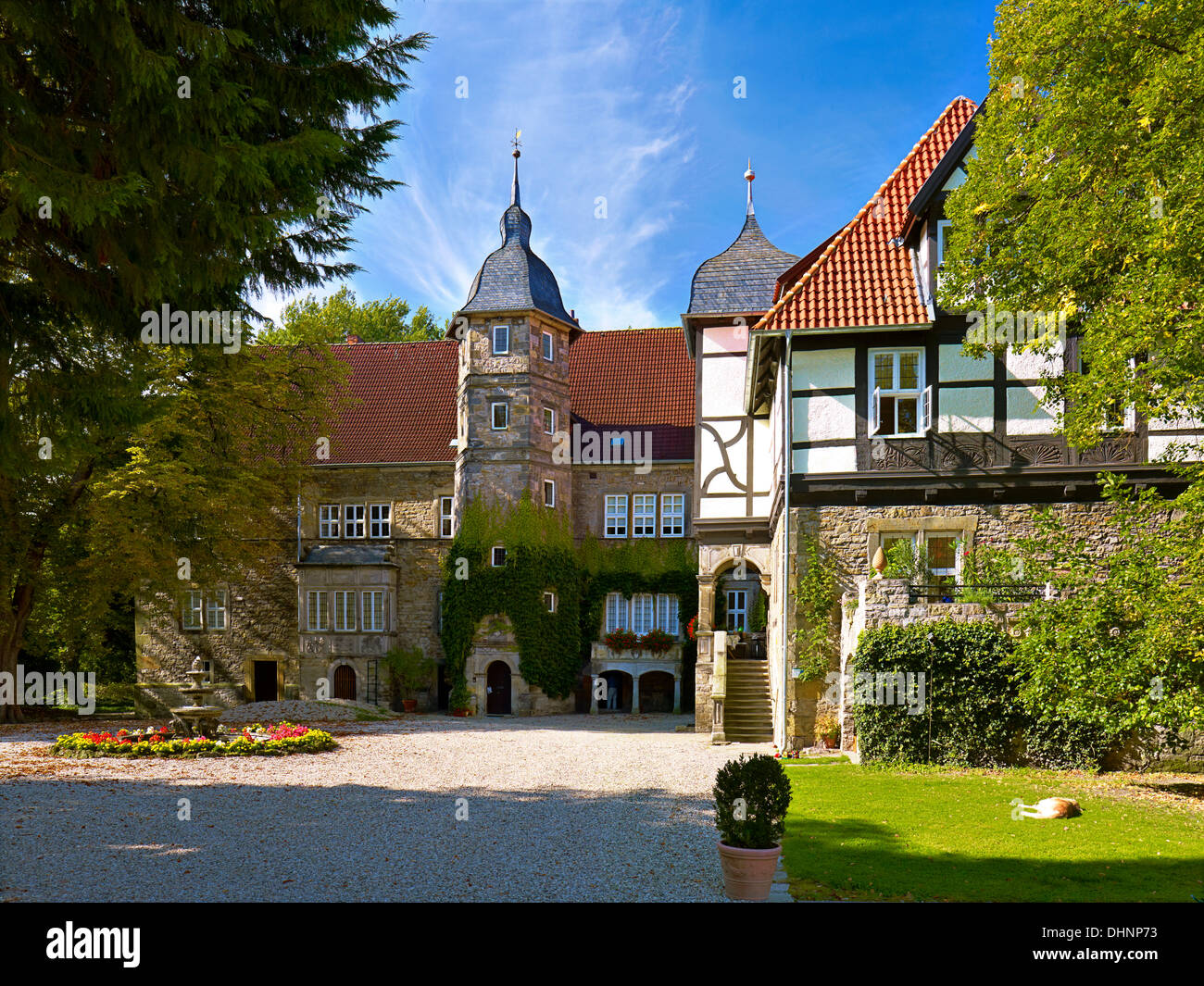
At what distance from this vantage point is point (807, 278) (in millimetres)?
16344

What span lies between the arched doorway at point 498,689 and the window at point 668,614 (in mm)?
4844

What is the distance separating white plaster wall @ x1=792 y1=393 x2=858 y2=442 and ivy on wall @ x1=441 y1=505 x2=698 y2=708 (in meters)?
12.7

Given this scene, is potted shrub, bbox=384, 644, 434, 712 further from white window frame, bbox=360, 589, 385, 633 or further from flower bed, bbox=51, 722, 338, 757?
flower bed, bbox=51, 722, 338, 757

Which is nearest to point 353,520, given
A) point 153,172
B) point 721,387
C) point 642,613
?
point 642,613

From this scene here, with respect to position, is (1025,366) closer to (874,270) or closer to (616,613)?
(874,270)

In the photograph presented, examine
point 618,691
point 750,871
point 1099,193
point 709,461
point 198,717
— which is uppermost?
point 1099,193

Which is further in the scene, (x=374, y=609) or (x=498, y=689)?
(x=374, y=609)

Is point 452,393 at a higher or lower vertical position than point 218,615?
higher

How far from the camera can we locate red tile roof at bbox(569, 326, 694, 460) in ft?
99.8

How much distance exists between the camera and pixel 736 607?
90.1ft

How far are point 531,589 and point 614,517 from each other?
4.25 meters

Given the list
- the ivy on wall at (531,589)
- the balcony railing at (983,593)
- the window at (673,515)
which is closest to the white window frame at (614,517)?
the window at (673,515)

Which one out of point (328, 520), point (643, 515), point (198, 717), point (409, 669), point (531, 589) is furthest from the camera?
point (328, 520)

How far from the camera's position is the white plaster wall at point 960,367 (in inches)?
594
